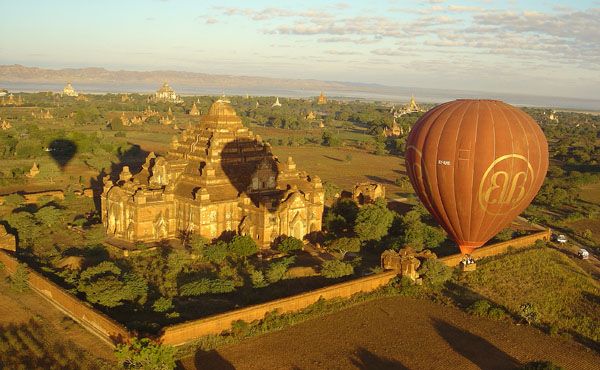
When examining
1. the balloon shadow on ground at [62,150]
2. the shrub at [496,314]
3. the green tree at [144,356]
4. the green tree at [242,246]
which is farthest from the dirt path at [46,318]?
the balloon shadow on ground at [62,150]

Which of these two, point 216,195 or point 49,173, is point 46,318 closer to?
point 216,195

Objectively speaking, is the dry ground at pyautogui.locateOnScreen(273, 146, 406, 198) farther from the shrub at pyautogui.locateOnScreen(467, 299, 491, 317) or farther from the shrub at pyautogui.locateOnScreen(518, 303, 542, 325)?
the shrub at pyautogui.locateOnScreen(518, 303, 542, 325)

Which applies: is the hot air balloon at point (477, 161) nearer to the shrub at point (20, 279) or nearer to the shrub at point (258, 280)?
the shrub at point (258, 280)

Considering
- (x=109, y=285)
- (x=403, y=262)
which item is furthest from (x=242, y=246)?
(x=403, y=262)

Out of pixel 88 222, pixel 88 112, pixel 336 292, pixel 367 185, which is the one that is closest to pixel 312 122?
pixel 88 112

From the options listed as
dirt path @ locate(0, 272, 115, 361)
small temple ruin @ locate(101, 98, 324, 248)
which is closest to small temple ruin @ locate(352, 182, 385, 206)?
small temple ruin @ locate(101, 98, 324, 248)
